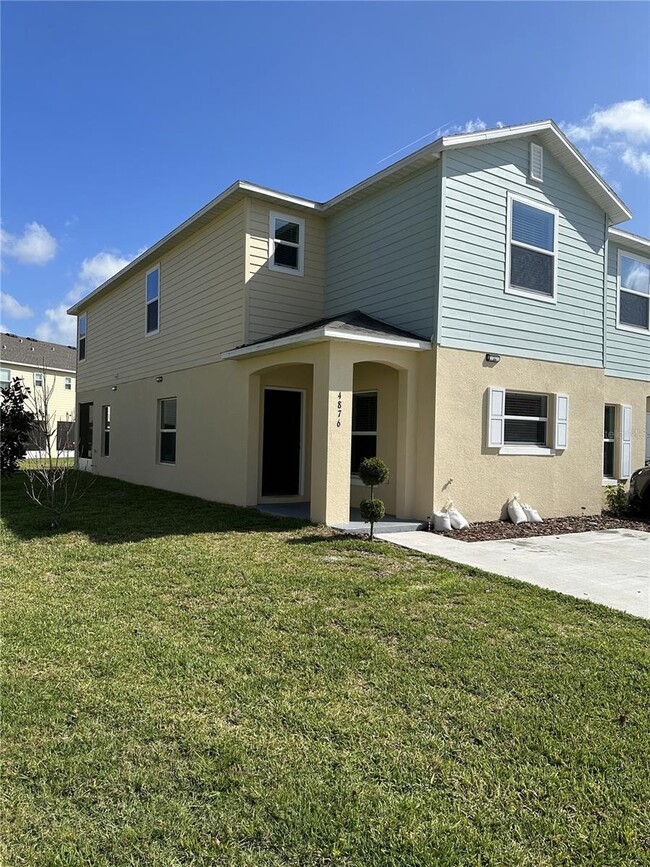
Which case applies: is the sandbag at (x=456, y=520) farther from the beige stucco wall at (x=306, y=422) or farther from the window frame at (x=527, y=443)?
the window frame at (x=527, y=443)

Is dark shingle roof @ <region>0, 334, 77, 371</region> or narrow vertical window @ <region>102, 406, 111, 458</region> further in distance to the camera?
dark shingle roof @ <region>0, 334, 77, 371</region>

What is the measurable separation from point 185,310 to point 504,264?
7355 millimetres

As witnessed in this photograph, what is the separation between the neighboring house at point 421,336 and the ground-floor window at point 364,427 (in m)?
0.04

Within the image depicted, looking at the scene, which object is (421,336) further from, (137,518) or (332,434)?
(137,518)

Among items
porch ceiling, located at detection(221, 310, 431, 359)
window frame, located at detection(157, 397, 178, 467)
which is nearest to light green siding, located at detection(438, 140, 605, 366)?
porch ceiling, located at detection(221, 310, 431, 359)

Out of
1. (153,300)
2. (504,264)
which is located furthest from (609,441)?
(153,300)

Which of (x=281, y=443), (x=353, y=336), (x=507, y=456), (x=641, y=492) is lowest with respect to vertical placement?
(x=641, y=492)

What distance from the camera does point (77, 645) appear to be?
13.4 feet

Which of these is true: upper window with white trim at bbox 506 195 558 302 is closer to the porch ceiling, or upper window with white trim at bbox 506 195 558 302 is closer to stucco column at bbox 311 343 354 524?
the porch ceiling

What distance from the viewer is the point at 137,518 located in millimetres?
9414

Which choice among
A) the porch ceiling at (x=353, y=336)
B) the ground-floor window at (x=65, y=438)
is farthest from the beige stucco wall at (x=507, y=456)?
the ground-floor window at (x=65, y=438)

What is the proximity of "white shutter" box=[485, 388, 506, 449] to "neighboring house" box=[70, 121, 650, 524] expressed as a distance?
0.03m

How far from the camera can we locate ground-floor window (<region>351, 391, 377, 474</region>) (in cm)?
1016

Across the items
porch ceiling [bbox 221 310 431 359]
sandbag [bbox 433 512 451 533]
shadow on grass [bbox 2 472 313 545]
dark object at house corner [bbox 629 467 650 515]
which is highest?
porch ceiling [bbox 221 310 431 359]
